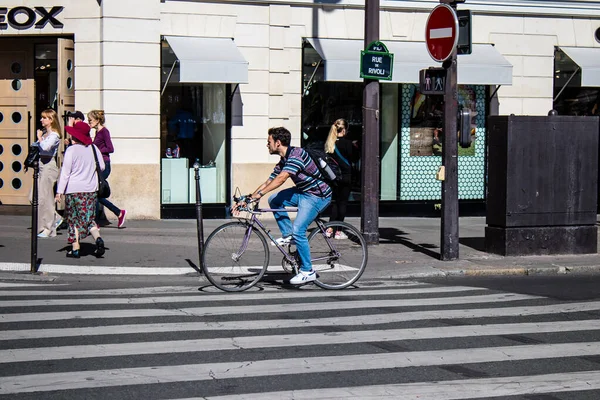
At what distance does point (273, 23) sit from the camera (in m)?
18.2

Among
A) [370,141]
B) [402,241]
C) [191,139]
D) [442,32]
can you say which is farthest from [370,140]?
[191,139]

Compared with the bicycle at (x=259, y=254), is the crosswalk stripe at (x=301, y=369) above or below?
below

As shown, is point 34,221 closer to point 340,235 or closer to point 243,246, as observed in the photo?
point 243,246

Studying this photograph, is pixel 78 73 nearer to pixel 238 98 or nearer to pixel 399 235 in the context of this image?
pixel 238 98

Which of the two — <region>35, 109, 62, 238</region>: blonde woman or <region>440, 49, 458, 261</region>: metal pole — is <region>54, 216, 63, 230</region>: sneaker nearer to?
<region>35, 109, 62, 238</region>: blonde woman

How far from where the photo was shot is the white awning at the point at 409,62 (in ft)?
58.6

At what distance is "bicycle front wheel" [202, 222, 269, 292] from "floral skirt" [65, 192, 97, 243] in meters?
2.67

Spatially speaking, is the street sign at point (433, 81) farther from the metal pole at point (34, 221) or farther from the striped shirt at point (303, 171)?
the metal pole at point (34, 221)

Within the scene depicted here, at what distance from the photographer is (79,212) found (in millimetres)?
12609

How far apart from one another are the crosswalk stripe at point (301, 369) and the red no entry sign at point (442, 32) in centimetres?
590

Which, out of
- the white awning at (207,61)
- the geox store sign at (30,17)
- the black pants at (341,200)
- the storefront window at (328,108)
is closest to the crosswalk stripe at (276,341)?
the black pants at (341,200)

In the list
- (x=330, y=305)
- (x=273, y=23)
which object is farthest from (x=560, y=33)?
(x=330, y=305)

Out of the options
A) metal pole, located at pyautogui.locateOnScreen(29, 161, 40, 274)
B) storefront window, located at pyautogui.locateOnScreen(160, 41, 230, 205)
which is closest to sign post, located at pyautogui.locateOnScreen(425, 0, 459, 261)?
metal pole, located at pyautogui.locateOnScreen(29, 161, 40, 274)

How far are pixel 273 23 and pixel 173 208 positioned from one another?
3.93m
